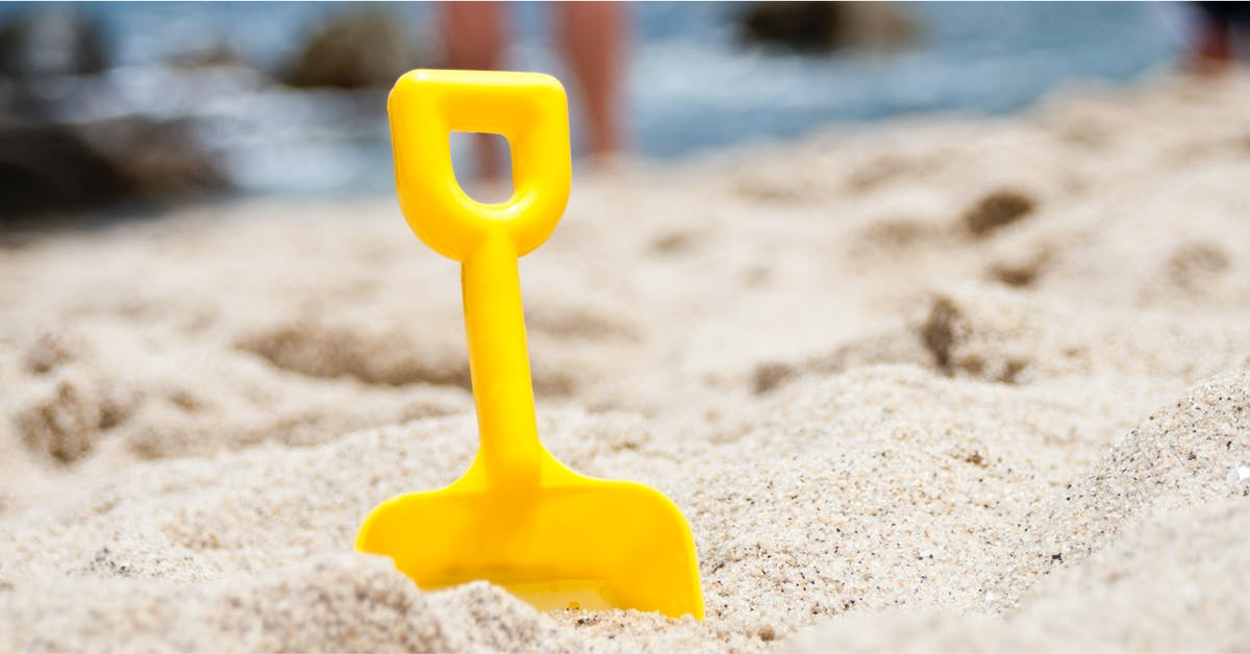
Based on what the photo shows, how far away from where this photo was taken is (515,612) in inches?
27.1

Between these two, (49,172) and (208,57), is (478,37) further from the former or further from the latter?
(208,57)

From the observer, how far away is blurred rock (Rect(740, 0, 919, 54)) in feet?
25.1

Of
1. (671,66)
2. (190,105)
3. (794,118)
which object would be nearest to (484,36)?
(794,118)

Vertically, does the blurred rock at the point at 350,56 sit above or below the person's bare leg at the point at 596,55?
below

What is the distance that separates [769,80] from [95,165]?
384 cm

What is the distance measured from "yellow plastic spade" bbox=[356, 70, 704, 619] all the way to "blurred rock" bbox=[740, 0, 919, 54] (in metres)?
7.11

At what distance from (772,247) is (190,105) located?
3806mm

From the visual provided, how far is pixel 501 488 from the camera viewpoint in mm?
823

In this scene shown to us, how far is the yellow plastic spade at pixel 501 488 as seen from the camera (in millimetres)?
815

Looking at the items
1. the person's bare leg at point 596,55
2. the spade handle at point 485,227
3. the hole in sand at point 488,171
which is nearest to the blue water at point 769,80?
the person's bare leg at point 596,55

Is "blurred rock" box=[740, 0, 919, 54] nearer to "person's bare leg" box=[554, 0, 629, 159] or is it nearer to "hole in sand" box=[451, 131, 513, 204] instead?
"person's bare leg" box=[554, 0, 629, 159]

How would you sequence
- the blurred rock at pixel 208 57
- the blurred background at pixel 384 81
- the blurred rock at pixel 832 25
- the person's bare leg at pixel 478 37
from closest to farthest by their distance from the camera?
the person's bare leg at pixel 478 37
the blurred background at pixel 384 81
the blurred rock at pixel 208 57
the blurred rock at pixel 832 25

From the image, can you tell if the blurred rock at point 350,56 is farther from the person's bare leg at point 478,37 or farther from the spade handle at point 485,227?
the spade handle at point 485,227

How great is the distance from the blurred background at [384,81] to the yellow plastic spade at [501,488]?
2.47m
